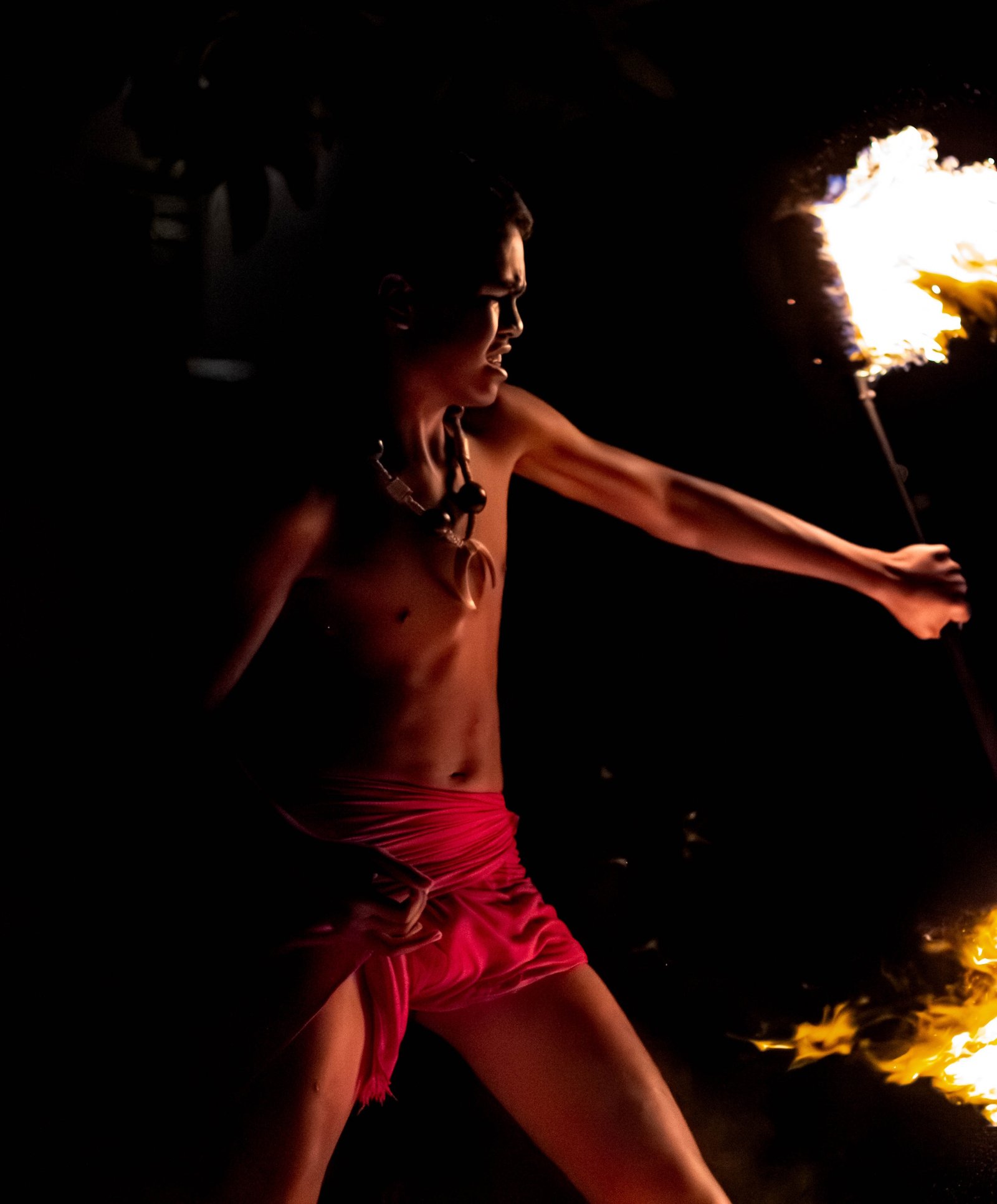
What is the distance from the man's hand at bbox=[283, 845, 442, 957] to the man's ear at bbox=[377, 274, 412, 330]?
92 centimetres

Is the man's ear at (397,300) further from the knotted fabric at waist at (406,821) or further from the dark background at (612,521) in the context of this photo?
the knotted fabric at waist at (406,821)

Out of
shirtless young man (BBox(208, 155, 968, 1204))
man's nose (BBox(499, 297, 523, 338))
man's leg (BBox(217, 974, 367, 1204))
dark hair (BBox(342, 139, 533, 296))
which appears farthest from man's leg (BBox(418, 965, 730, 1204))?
dark hair (BBox(342, 139, 533, 296))

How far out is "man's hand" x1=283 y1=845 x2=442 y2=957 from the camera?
1634 millimetres

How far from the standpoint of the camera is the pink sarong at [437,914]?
5.95 ft

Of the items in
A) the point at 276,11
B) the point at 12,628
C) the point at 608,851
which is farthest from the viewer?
the point at 608,851

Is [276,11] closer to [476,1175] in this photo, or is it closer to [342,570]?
[342,570]

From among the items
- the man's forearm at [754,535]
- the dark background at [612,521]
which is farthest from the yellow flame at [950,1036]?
the man's forearm at [754,535]

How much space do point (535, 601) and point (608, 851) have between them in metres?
0.63

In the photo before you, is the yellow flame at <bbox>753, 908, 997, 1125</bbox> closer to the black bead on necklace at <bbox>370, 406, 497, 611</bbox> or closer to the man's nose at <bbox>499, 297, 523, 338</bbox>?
the black bead on necklace at <bbox>370, 406, 497, 611</bbox>

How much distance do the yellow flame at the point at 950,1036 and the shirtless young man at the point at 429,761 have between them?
2.54ft

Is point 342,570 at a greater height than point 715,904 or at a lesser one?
greater

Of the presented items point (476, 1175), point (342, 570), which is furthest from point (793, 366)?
point (476, 1175)

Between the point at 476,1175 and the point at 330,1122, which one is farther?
the point at 476,1175

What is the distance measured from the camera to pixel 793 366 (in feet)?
8.95
